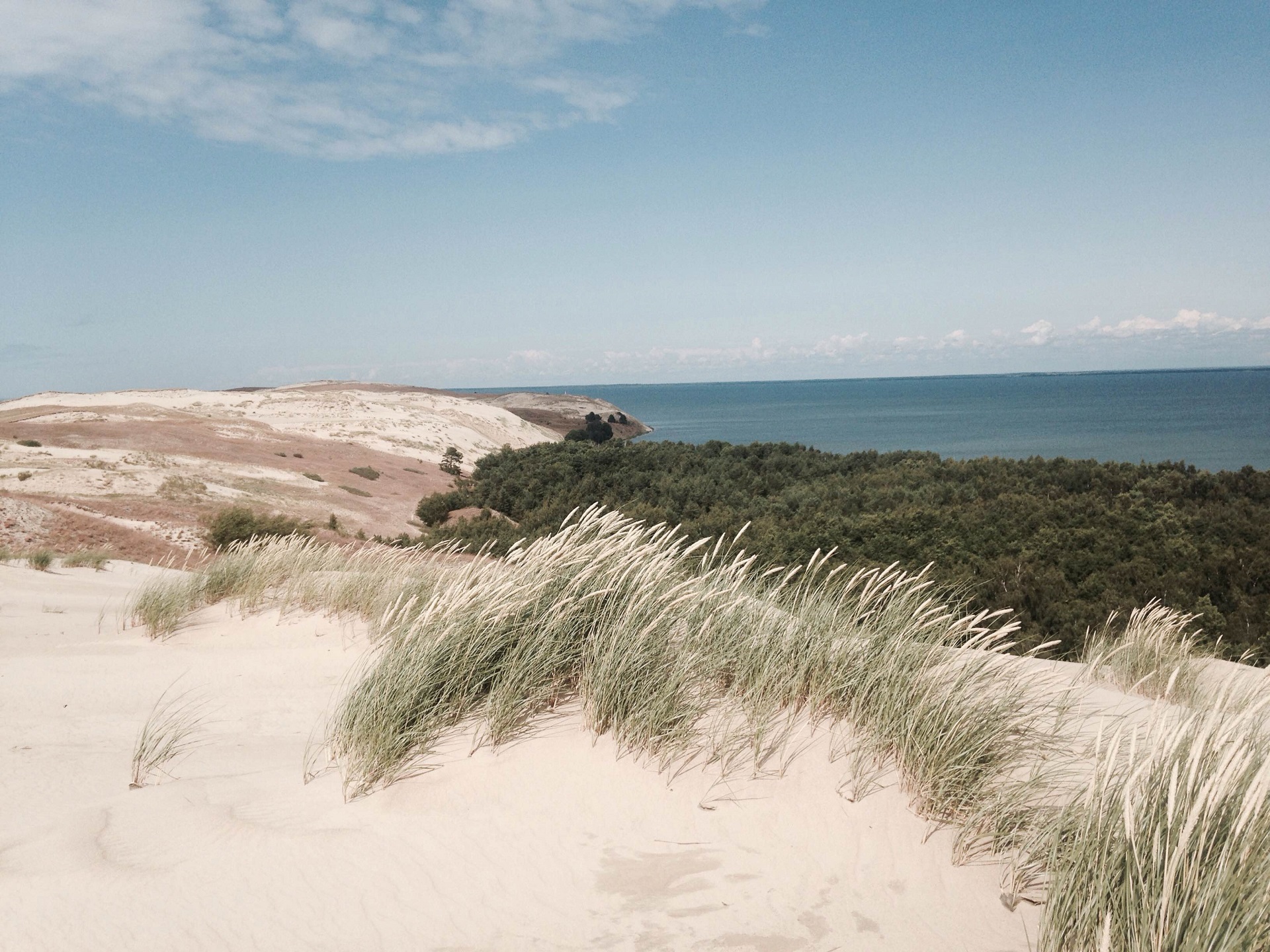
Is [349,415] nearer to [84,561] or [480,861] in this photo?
[84,561]

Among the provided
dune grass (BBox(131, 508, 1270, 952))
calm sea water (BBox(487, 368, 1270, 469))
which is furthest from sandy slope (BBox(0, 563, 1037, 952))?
calm sea water (BBox(487, 368, 1270, 469))

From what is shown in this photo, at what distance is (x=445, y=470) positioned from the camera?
46.6 metres

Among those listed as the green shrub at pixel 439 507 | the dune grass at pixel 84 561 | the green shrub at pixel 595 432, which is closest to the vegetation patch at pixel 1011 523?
the green shrub at pixel 439 507

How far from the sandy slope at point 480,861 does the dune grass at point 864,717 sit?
22cm

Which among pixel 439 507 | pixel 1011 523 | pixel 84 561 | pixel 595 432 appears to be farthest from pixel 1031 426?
pixel 84 561

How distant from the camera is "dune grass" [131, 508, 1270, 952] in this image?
100 inches

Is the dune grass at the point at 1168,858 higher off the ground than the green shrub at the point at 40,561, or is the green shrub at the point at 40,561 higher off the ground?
the dune grass at the point at 1168,858

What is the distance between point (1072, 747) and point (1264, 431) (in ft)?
291

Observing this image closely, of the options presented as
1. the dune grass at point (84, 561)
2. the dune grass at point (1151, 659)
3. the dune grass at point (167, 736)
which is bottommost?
the dune grass at point (84, 561)

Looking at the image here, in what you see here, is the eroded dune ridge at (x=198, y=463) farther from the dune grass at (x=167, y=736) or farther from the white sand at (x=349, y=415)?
the dune grass at (x=167, y=736)

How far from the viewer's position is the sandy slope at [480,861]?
9.52 ft

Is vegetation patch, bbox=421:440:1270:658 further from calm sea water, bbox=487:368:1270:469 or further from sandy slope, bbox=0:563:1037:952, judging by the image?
calm sea water, bbox=487:368:1270:469

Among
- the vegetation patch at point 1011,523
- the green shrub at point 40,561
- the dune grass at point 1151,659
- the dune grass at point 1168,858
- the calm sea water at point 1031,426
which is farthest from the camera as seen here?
the calm sea water at point 1031,426

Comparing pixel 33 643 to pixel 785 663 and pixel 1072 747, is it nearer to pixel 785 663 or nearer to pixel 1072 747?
pixel 785 663
